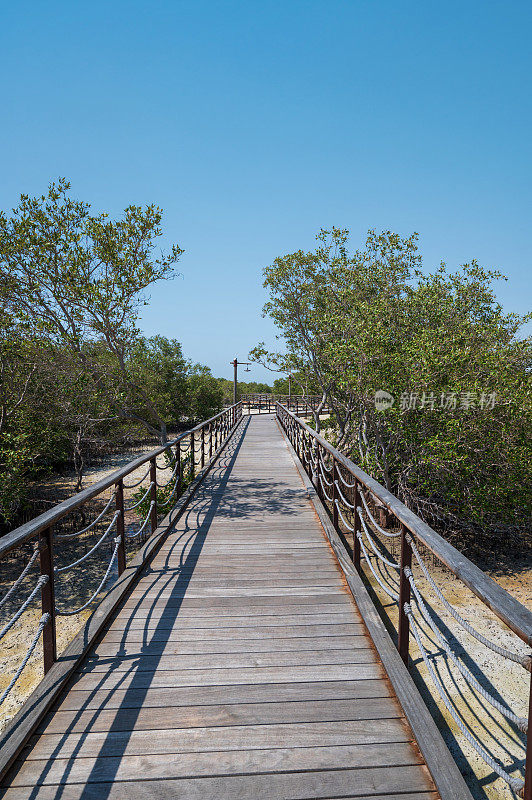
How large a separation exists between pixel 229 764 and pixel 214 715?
32 cm

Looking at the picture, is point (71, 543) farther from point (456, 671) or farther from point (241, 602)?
point (241, 602)

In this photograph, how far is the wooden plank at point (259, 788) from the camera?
185cm

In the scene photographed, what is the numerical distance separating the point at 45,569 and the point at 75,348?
22.8 feet

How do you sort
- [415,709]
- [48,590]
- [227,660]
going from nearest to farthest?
1. [415,709]
2. [48,590]
3. [227,660]

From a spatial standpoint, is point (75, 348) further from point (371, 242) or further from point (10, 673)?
point (371, 242)

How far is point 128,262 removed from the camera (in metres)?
8.99

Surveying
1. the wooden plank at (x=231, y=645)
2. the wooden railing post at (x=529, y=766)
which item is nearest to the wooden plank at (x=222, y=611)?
the wooden plank at (x=231, y=645)

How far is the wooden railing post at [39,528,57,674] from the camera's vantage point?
254 centimetres

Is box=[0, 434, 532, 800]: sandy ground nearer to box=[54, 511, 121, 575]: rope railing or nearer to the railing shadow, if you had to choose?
the railing shadow

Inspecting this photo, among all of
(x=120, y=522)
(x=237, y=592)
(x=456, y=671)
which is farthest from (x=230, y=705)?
(x=456, y=671)

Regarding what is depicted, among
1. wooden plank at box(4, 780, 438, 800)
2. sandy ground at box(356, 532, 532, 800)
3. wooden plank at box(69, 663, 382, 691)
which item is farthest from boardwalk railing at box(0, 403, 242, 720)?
sandy ground at box(356, 532, 532, 800)

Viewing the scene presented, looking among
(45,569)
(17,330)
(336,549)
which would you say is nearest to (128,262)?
(17,330)

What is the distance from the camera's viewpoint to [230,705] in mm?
2395

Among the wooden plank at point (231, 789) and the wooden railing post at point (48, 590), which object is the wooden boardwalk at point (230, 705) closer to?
the wooden plank at point (231, 789)
